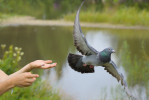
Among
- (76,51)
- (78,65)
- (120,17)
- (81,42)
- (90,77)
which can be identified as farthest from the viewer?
(120,17)

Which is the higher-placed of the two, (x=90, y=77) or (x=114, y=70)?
(x=114, y=70)

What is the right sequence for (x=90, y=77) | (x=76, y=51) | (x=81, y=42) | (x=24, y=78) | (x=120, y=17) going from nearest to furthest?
(x=24, y=78), (x=81, y=42), (x=76, y=51), (x=90, y=77), (x=120, y=17)

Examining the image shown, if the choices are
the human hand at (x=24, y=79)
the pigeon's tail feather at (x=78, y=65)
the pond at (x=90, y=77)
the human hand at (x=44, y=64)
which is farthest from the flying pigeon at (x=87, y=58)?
the pond at (x=90, y=77)

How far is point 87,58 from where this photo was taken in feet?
4.44

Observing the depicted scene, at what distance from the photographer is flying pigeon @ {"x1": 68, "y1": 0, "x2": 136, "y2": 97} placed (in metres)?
1.25

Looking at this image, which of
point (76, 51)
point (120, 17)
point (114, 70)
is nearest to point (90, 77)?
point (76, 51)

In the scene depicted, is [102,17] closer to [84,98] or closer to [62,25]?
[62,25]

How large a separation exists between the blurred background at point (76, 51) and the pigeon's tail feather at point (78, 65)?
1205 mm

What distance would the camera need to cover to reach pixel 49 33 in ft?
26.7

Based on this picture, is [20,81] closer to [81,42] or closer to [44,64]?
[44,64]

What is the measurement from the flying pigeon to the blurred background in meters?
1.22

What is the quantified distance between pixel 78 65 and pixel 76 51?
9.13ft

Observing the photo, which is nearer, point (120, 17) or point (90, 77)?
point (90, 77)

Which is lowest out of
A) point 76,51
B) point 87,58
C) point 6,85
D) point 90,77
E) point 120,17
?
point 90,77
